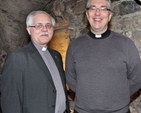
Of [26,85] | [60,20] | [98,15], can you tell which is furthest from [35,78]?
[60,20]

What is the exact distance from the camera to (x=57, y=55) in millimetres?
1801

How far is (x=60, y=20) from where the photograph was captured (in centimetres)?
320

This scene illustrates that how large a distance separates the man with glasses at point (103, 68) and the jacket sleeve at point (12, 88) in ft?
1.50

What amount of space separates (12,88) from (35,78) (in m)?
0.18

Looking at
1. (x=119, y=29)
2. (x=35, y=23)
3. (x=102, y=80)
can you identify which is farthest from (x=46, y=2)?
(x=102, y=80)

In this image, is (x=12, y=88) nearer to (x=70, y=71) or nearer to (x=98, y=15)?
(x=70, y=71)

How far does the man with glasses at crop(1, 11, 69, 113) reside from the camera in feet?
4.47

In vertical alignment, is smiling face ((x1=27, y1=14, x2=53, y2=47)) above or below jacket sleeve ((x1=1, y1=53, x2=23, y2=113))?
above

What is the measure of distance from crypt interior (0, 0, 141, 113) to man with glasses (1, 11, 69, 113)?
985 millimetres

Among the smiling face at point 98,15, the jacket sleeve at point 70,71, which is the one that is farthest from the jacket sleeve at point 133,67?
the jacket sleeve at point 70,71

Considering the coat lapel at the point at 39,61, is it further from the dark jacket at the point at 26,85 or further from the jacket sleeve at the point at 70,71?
the jacket sleeve at the point at 70,71

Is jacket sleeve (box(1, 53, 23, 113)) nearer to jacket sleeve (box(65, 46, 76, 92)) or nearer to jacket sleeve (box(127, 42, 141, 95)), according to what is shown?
jacket sleeve (box(65, 46, 76, 92))

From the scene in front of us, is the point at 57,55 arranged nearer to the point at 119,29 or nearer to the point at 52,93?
the point at 52,93

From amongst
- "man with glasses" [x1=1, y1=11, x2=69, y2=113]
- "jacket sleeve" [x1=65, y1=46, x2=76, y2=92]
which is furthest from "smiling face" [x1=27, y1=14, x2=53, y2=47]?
"jacket sleeve" [x1=65, y1=46, x2=76, y2=92]
